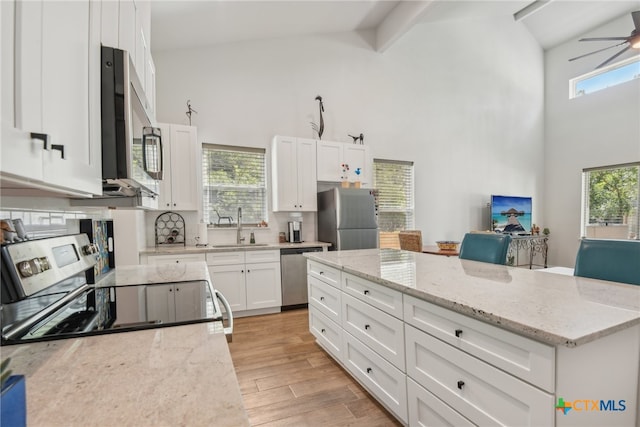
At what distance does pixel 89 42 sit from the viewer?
80cm

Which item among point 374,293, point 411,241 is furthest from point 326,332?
point 411,241

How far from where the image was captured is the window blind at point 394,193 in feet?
16.9

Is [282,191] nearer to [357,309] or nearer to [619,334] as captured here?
[357,309]

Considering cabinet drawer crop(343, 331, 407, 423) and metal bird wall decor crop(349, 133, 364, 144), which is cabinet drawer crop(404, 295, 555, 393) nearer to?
cabinet drawer crop(343, 331, 407, 423)

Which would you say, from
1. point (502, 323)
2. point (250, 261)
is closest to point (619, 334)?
point (502, 323)

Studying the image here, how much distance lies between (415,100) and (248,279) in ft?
14.2

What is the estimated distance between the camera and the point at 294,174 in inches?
164

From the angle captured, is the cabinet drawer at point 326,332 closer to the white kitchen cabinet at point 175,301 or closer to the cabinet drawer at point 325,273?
the cabinet drawer at point 325,273

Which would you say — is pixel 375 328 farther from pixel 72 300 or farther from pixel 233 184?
pixel 233 184

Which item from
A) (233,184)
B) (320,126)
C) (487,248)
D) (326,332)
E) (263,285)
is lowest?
(326,332)

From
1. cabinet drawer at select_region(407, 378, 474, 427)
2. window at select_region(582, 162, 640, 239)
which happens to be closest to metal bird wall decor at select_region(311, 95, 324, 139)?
cabinet drawer at select_region(407, 378, 474, 427)

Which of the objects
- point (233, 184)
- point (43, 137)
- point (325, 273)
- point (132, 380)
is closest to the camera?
point (43, 137)

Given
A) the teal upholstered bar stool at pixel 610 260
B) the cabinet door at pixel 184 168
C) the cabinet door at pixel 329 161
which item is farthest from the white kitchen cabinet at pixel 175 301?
the cabinet door at pixel 329 161

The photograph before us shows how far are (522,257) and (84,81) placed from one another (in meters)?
7.67
